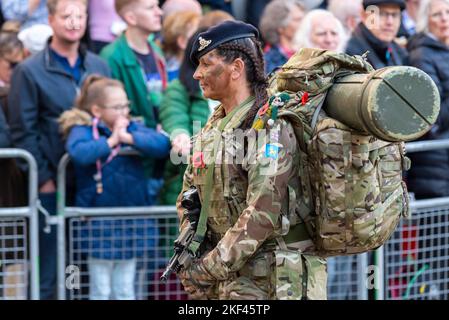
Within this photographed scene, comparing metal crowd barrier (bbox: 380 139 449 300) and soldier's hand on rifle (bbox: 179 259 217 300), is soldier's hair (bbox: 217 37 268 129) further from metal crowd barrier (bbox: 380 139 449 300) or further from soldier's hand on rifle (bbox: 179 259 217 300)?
metal crowd barrier (bbox: 380 139 449 300)

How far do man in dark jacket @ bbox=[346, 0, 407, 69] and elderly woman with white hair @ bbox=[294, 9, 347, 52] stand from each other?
4.6 inches

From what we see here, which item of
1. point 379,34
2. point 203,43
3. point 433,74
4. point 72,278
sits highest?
point 379,34

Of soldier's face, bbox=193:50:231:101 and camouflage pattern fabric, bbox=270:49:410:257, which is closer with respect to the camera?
camouflage pattern fabric, bbox=270:49:410:257

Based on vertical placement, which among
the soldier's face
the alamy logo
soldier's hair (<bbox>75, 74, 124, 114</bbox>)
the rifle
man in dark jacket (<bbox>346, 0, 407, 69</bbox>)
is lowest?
the alamy logo

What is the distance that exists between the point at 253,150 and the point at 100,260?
257 cm

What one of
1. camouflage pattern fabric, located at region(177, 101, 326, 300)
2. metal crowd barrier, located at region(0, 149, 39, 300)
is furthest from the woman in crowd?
camouflage pattern fabric, located at region(177, 101, 326, 300)

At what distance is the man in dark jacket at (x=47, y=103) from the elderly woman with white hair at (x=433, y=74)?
246 centimetres

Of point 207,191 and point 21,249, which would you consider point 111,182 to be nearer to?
point 21,249

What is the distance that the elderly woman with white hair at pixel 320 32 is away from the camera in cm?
922

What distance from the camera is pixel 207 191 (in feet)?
20.5

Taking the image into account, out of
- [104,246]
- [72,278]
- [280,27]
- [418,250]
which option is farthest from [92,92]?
[418,250]

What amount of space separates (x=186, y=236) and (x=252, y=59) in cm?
96

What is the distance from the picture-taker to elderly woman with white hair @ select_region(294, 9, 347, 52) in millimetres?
9219
